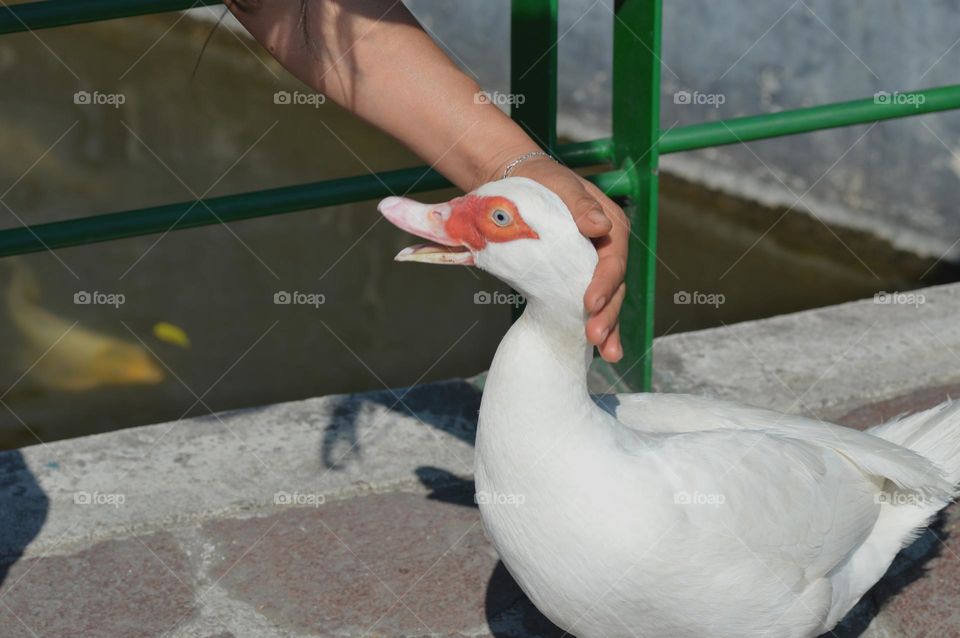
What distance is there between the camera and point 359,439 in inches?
136

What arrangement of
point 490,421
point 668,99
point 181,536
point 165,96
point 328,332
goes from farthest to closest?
point 165,96 < point 668,99 < point 328,332 < point 181,536 < point 490,421

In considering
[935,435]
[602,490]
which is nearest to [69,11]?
[602,490]

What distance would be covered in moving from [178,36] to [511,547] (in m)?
5.64

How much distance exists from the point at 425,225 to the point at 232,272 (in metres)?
3.44

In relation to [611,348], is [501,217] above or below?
above

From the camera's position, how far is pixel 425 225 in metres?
2.31

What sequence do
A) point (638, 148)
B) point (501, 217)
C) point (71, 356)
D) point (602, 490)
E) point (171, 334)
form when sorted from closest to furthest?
point (501, 217) < point (602, 490) < point (638, 148) < point (71, 356) < point (171, 334)

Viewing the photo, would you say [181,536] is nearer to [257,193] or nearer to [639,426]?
[257,193]

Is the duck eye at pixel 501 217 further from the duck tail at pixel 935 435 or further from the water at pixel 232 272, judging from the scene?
the water at pixel 232 272

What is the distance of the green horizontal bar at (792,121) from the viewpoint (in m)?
3.41

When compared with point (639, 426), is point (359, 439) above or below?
below

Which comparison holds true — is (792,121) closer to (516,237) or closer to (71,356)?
(516,237)

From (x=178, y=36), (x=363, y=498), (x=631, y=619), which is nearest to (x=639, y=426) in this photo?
(x=631, y=619)

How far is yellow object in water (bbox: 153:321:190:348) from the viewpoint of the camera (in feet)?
17.1
